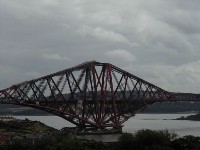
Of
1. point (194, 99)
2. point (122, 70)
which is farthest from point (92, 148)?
point (194, 99)

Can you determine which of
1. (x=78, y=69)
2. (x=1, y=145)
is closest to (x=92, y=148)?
(x=1, y=145)

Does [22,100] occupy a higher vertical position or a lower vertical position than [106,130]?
higher

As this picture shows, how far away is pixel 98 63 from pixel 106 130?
17.7 metres

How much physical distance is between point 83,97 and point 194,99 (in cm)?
7116

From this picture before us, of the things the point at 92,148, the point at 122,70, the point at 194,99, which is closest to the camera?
the point at 92,148

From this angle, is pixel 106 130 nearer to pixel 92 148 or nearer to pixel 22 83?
pixel 22 83

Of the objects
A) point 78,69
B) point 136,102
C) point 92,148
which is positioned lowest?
point 92,148

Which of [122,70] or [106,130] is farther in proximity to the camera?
[122,70]

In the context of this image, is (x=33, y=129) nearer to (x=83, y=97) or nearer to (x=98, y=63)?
(x=83, y=97)

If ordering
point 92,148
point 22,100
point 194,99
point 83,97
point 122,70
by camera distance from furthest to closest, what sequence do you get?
1. point 194,99
2. point 122,70
3. point 83,97
4. point 22,100
5. point 92,148

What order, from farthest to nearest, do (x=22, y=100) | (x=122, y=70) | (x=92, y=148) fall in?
(x=122, y=70) < (x=22, y=100) < (x=92, y=148)

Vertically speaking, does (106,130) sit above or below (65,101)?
below

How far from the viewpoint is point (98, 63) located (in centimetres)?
12662

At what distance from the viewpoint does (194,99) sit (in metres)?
181
